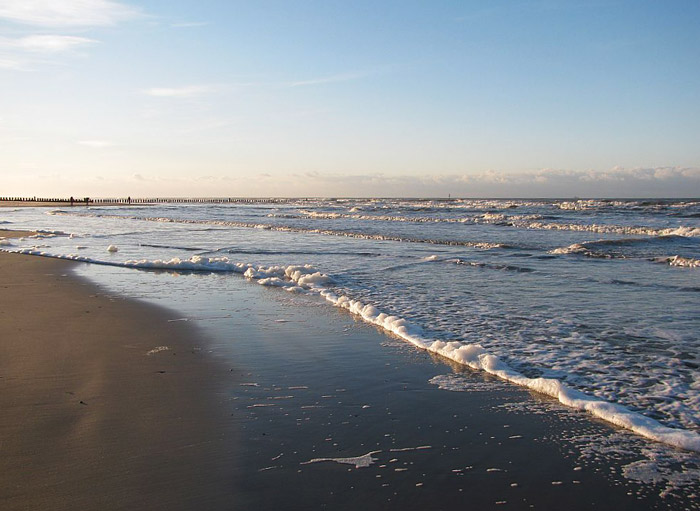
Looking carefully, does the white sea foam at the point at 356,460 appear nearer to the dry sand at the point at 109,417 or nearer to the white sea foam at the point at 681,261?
the dry sand at the point at 109,417

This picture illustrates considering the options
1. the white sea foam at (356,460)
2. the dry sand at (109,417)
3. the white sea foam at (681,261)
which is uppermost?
the white sea foam at (681,261)

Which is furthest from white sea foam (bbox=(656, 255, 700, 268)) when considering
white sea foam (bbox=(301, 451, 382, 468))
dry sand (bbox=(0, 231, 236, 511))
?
white sea foam (bbox=(301, 451, 382, 468))

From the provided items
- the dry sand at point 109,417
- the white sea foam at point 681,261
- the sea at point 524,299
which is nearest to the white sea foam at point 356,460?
the dry sand at point 109,417

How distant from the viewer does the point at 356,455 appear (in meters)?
3.57

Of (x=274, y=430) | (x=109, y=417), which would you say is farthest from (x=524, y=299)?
(x=109, y=417)

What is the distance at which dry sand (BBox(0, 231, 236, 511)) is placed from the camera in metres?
3.10

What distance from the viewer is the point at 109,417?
411 centimetres

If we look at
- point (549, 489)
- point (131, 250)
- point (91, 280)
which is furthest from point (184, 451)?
point (131, 250)

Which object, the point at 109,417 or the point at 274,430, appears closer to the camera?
the point at 274,430

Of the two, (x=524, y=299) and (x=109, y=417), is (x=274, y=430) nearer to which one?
(x=109, y=417)

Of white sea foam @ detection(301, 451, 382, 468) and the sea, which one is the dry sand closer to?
white sea foam @ detection(301, 451, 382, 468)

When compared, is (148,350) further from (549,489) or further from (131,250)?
(131,250)

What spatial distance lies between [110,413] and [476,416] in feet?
9.12

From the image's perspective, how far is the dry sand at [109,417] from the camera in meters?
3.10
